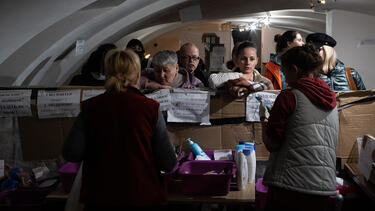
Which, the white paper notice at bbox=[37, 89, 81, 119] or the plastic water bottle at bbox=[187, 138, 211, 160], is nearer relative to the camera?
the plastic water bottle at bbox=[187, 138, 211, 160]

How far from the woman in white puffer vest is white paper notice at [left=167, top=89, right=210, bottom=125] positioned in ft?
0.42

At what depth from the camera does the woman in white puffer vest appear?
2240 mm

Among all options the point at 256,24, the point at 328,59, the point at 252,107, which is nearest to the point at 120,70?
the point at 252,107

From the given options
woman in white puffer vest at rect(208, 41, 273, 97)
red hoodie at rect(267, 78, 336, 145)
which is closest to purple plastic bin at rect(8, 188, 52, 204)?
woman in white puffer vest at rect(208, 41, 273, 97)

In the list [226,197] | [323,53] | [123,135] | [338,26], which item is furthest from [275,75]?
[338,26]

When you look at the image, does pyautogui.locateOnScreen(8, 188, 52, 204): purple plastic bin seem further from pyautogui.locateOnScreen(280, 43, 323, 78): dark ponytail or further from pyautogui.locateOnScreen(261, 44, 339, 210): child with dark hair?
pyautogui.locateOnScreen(280, 43, 323, 78): dark ponytail

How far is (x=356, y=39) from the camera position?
248 inches

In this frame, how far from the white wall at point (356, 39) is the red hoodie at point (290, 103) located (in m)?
5.21

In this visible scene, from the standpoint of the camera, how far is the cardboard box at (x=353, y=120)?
7.49ft

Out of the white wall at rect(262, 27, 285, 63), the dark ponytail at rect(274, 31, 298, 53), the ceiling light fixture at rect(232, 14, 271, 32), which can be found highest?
the ceiling light fixture at rect(232, 14, 271, 32)

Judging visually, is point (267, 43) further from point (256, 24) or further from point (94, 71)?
point (94, 71)

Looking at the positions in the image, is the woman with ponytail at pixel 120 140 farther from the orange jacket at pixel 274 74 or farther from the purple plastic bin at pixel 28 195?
the orange jacket at pixel 274 74

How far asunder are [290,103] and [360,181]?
885 mm

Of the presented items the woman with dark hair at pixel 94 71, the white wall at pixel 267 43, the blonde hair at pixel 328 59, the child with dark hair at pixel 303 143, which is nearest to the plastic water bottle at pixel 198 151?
the child with dark hair at pixel 303 143
